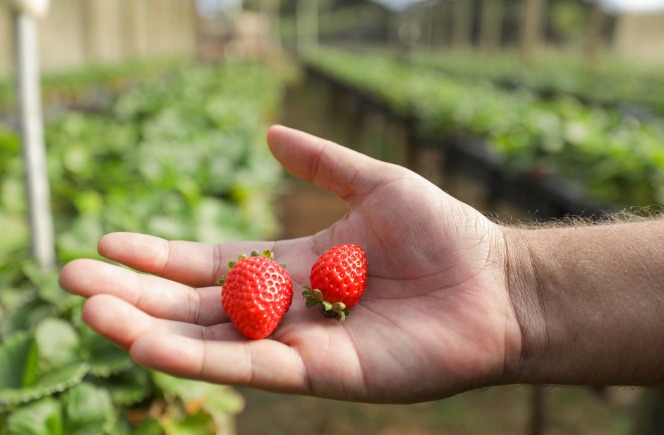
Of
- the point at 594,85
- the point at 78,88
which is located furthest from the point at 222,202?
the point at 594,85

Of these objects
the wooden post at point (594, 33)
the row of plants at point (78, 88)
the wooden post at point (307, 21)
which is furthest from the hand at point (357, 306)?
the wooden post at point (307, 21)

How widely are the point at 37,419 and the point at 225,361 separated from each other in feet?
1.78

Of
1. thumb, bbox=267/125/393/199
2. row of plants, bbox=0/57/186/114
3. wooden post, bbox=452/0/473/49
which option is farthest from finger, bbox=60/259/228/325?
wooden post, bbox=452/0/473/49

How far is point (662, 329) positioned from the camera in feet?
5.20

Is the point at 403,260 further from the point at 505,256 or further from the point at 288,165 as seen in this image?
the point at 288,165

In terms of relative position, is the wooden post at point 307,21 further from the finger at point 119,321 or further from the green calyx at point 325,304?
the finger at point 119,321

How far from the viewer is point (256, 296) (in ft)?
4.92

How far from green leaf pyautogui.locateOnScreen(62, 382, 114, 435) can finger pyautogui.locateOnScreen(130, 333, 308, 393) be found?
13.4 inches

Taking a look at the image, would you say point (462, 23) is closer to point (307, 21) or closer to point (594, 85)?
point (307, 21)

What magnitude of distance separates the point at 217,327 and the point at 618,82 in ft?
43.3

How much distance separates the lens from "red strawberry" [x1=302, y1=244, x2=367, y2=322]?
1.64 m

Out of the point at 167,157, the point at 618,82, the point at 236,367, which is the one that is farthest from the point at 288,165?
the point at 618,82

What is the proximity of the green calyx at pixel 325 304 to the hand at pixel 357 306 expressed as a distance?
3 centimetres

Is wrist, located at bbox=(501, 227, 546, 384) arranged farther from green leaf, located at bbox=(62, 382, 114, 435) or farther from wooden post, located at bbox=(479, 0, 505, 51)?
wooden post, located at bbox=(479, 0, 505, 51)
